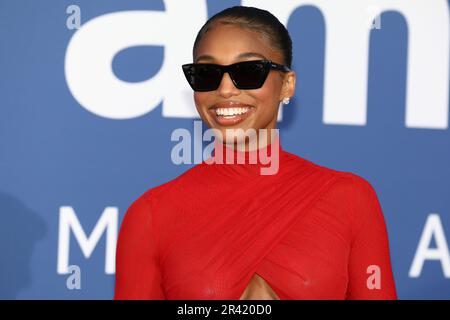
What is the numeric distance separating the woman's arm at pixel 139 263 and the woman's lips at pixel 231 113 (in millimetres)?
330

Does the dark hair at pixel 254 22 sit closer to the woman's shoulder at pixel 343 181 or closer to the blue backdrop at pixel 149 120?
the woman's shoulder at pixel 343 181

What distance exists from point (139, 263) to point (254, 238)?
12.8 inches

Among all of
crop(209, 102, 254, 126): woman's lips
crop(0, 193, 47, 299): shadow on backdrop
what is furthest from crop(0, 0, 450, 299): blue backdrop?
crop(209, 102, 254, 126): woman's lips

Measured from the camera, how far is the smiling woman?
1.88m

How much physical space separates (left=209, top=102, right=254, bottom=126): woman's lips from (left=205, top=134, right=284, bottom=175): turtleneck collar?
0.12 metres

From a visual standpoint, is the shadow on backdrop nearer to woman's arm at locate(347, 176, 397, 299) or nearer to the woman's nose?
the woman's nose

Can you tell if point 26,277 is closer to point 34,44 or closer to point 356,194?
point 34,44

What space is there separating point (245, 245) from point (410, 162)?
139 centimetres

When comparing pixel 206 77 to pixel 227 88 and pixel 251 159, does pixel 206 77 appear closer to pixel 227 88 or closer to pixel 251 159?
pixel 227 88

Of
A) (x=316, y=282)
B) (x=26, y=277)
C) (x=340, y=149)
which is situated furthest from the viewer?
(x=340, y=149)

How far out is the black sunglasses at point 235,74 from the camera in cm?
189

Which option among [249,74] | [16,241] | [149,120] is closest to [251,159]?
[249,74]

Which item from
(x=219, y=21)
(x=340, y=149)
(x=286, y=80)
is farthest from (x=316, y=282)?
(x=340, y=149)

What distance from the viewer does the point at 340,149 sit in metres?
2.99
